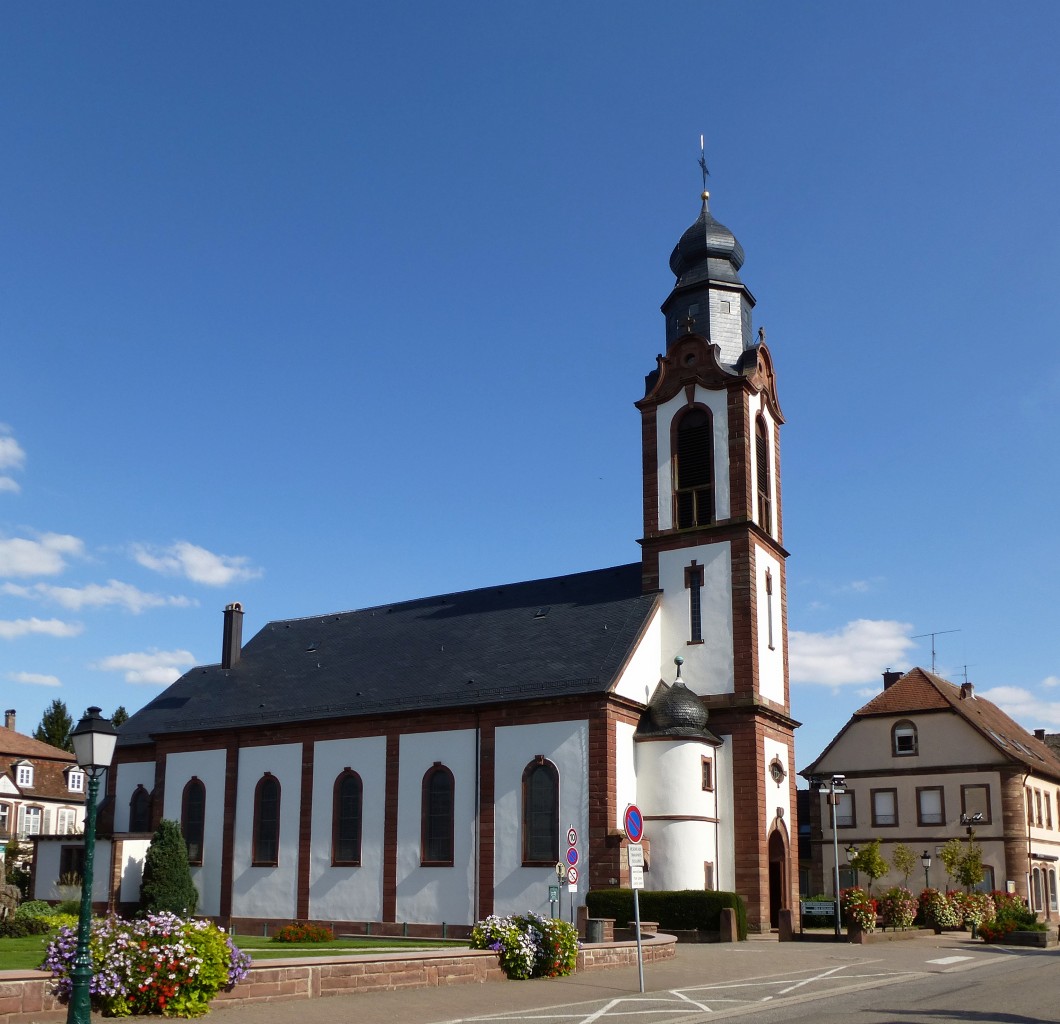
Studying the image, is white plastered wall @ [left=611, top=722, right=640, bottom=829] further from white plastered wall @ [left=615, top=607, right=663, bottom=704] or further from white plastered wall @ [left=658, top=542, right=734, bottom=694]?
white plastered wall @ [left=658, top=542, right=734, bottom=694]

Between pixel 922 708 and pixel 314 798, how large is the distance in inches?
1153

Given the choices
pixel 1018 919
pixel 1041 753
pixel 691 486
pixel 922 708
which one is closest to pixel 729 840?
pixel 1018 919

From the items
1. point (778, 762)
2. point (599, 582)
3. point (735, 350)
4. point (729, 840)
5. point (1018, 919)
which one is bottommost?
point (1018, 919)

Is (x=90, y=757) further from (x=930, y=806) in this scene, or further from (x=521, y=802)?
(x=930, y=806)

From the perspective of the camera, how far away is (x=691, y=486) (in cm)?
3991

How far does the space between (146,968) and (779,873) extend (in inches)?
1040

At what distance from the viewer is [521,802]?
35750 millimetres

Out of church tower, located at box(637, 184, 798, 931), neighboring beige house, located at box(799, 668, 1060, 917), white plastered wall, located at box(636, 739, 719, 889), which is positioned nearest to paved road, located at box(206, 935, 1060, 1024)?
white plastered wall, located at box(636, 739, 719, 889)

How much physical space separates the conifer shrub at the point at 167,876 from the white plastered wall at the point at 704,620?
709 inches

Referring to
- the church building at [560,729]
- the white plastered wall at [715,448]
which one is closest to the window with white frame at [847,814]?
the church building at [560,729]

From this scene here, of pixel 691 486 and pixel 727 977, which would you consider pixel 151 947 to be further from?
pixel 691 486

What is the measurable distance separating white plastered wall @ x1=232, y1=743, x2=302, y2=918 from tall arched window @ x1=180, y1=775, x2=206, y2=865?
1.94 metres

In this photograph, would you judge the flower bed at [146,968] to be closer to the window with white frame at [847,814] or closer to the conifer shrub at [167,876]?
the conifer shrub at [167,876]

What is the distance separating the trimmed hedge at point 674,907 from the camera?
106 feet
